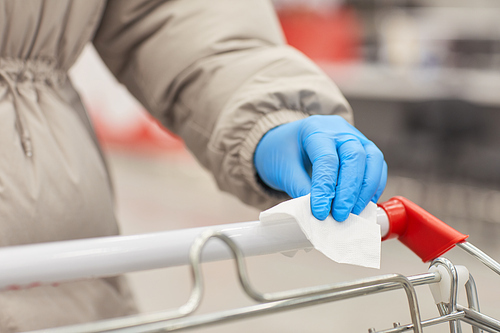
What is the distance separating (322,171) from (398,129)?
11.3 ft

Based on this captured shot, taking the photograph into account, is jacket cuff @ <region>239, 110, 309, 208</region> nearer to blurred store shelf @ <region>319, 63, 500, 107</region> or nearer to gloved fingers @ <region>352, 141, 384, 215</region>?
gloved fingers @ <region>352, 141, 384, 215</region>

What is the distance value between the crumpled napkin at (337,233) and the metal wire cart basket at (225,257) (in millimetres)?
12

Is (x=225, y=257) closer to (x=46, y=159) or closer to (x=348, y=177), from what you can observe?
(x=348, y=177)

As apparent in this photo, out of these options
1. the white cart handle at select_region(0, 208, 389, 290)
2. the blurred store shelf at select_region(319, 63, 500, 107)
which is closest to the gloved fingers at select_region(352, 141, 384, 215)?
the white cart handle at select_region(0, 208, 389, 290)

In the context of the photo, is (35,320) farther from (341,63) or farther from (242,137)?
(341,63)

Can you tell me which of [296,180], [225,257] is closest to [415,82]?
[296,180]

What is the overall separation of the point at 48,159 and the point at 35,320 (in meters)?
0.23

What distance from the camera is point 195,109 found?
0.91m

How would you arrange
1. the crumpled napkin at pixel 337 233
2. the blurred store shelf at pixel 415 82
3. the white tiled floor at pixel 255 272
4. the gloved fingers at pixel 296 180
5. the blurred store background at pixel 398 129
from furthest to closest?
the blurred store shelf at pixel 415 82
the blurred store background at pixel 398 129
the white tiled floor at pixel 255 272
the gloved fingers at pixel 296 180
the crumpled napkin at pixel 337 233

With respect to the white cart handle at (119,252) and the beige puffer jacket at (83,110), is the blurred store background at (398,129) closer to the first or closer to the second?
the beige puffer jacket at (83,110)

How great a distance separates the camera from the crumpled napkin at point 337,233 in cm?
52

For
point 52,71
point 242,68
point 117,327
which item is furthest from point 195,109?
point 117,327

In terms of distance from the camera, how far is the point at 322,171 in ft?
2.02

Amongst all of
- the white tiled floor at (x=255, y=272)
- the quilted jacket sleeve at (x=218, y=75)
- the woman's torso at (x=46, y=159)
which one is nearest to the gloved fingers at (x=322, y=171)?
the quilted jacket sleeve at (x=218, y=75)
